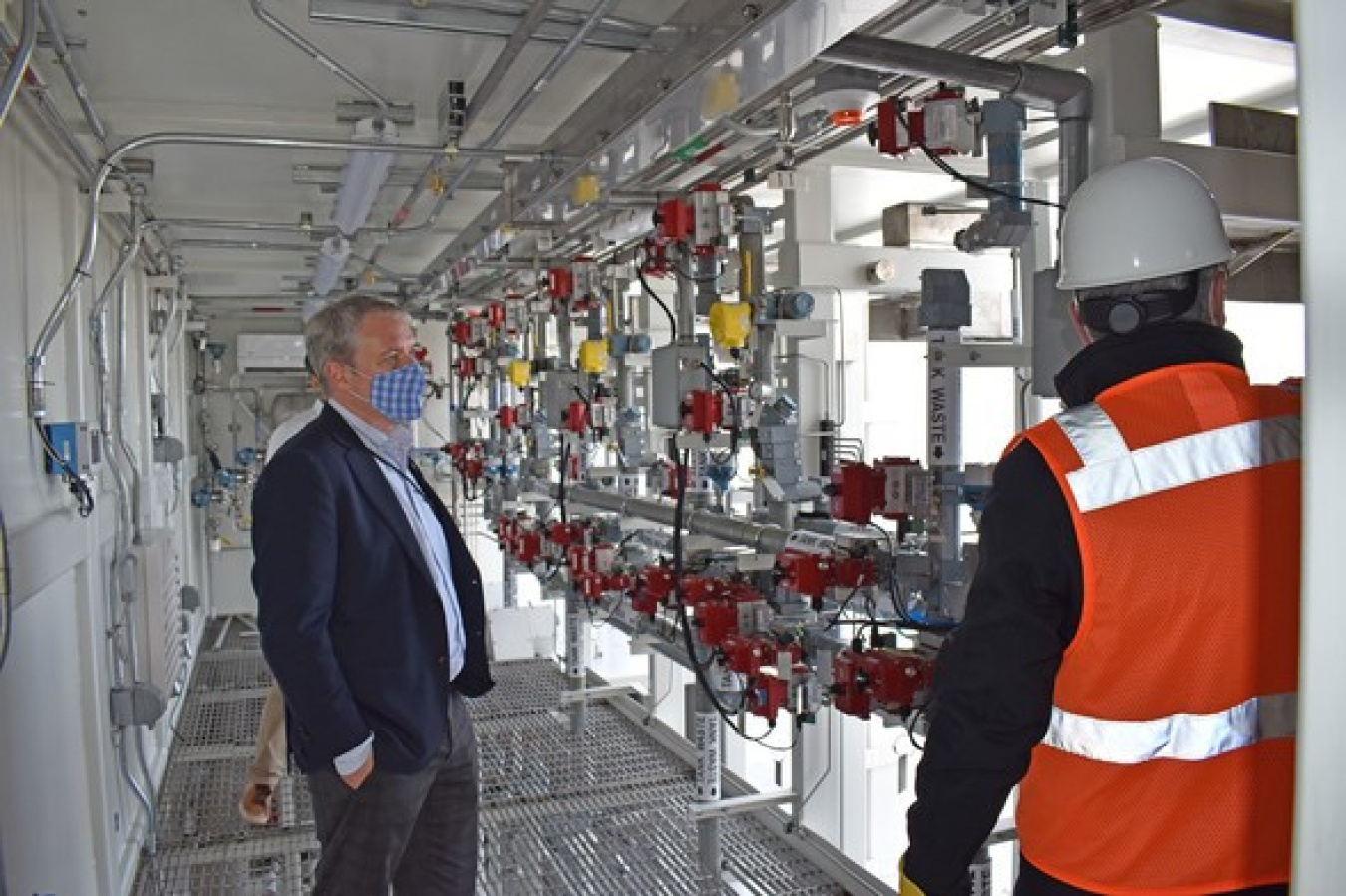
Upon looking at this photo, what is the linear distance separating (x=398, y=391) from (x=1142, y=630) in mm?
1608

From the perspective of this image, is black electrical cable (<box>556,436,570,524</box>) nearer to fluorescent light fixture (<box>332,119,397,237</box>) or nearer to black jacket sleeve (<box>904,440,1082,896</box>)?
fluorescent light fixture (<box>332,119,397,237</box>)

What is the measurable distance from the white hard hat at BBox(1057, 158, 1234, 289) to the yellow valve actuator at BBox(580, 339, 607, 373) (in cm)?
347

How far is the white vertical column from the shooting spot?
56cm

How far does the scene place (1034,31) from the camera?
276 centimetres

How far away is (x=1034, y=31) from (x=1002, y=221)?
815mm

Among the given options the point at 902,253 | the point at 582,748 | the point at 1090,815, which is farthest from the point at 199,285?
the point at 1090,815

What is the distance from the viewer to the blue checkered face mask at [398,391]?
2.23m

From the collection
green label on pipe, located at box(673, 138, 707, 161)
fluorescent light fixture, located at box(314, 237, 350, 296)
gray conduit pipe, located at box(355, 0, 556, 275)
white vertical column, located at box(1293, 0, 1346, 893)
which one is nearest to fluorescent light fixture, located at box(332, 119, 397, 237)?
gray conduit pipe, located at box(355, 0, 556, 275)

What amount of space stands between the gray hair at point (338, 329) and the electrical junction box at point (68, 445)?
1.10m

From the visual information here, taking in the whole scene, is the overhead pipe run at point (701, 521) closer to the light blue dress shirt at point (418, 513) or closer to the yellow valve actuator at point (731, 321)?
the yellow valve actuator at point (731, 321)

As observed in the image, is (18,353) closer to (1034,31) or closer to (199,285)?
(1034,31)

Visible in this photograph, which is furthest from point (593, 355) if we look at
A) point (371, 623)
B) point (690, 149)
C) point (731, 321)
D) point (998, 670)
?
point (998, 670)

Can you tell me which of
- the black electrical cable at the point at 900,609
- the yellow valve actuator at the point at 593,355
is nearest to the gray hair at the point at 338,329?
the black electrical cable at the point at 900,609

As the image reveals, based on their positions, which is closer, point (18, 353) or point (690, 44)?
point (690, 44)
